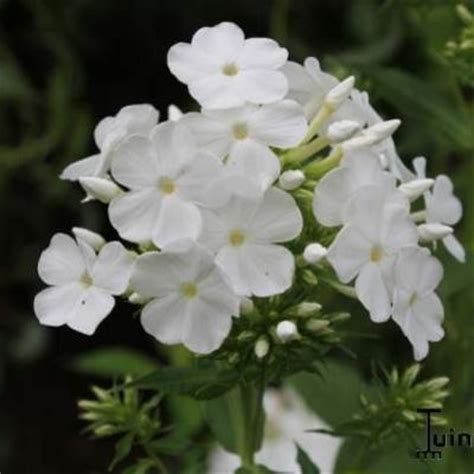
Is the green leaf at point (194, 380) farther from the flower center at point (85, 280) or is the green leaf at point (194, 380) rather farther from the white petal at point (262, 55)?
the white petal at point (262, 55)

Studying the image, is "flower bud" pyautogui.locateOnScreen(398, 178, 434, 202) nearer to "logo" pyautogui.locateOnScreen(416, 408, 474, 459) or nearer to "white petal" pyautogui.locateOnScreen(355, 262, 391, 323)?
"white petal" pyautogui.locateOnScreen(355, 262, 391, 323)

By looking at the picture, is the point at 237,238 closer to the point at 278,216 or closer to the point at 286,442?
the point at 278,216

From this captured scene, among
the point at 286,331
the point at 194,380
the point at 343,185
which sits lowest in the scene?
the point at 194,380

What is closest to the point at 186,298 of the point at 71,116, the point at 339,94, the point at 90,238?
the point at 90,238

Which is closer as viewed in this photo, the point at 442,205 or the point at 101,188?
the point at 101,188

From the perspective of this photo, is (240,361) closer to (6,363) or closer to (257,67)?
(257,67)

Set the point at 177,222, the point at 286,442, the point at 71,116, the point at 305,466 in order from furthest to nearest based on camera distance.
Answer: the point at 71,116 < the point at 286,442 < the point at 305,466 < the point at 177,222

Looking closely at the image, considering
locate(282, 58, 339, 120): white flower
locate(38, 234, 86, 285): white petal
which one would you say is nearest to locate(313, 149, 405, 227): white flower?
locate(282, 58, 339, 120): white flower

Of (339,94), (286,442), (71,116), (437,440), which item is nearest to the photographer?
(339,94)

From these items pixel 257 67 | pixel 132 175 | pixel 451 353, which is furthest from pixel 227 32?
pixel 451 353
